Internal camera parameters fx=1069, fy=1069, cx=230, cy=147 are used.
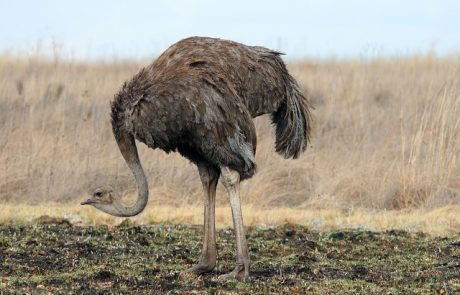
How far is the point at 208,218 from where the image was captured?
8.39m

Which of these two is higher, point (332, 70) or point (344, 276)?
point (332, 70)

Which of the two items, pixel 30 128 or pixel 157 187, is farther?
pixel 30 128

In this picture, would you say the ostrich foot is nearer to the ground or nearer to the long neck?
the ground

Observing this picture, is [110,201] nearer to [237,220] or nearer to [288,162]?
[237,220]

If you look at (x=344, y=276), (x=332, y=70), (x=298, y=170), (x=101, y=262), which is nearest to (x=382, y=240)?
(x=344, y=276)

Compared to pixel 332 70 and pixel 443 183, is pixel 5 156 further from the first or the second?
pixel 332 70

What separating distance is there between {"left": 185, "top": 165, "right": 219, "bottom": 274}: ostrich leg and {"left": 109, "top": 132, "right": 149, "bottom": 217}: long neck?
1.59ft

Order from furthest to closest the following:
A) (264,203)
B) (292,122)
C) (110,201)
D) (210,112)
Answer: (264,203)
(292,122)
(110,201)
(210,112)

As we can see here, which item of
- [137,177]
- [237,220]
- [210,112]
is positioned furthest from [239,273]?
[210,112]

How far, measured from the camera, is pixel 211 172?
838 cm

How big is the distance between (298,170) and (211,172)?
264 inches

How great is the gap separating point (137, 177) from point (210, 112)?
3.06 feet

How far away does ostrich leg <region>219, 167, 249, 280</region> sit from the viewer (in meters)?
7.94

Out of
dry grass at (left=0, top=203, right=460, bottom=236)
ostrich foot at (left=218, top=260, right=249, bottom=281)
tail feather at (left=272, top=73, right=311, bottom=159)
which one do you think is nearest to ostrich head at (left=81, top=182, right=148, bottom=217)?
ostrich foot at (left=218, top=260, right=249, bottom=281)
